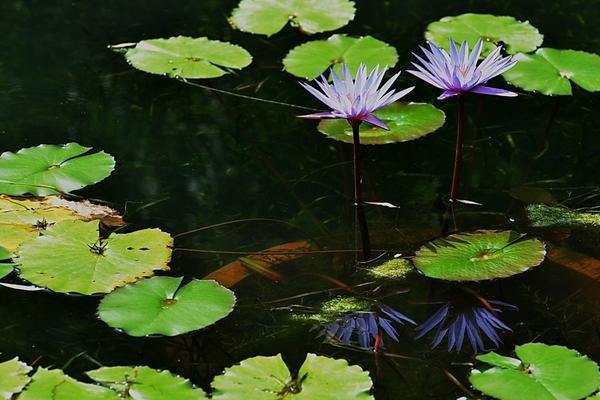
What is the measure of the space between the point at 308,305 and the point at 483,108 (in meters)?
1.15

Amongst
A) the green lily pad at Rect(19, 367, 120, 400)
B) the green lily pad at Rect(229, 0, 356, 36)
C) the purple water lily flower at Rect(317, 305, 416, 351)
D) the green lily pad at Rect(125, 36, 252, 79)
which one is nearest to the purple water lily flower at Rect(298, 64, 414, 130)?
the purple water lily flower at Rect(317, 305, 416, 351)

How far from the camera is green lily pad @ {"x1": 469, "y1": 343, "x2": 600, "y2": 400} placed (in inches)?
66.5

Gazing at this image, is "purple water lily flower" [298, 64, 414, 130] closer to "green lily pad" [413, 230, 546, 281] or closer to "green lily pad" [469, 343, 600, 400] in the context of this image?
"green lily pad" [413, 230, 546, 281]

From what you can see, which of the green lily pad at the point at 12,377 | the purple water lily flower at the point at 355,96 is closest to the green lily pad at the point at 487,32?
the purple water lily flower at the point at 355,96

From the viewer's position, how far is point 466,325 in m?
1.98

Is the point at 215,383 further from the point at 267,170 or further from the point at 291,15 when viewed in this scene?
the point at 291,15

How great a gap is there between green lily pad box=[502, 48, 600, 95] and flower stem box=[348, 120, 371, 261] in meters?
0.78

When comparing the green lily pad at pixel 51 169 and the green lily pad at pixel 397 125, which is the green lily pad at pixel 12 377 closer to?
the green lily pad at pixel 51 169

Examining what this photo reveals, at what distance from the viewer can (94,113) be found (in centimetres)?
286

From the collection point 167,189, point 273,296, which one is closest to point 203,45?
point 167,189

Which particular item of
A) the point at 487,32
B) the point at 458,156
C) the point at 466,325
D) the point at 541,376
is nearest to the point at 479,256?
the point at 466,325

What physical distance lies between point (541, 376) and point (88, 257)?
102cm

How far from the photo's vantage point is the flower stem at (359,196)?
2.22 m

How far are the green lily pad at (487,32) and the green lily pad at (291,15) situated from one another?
335 mm
